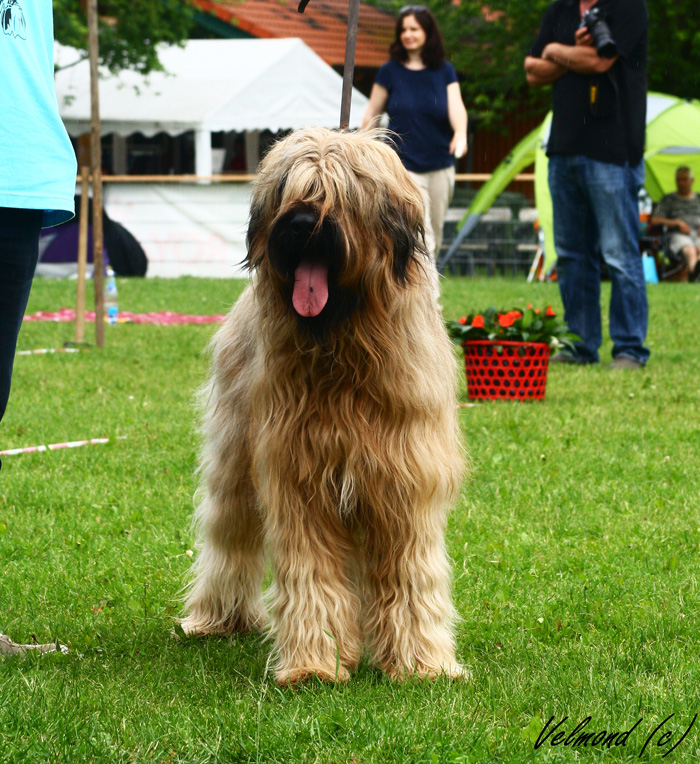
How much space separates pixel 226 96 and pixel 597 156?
1372cm

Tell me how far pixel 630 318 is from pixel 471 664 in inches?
234

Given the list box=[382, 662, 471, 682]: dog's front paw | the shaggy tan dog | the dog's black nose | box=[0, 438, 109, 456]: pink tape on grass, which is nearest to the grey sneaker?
box=[0, 438, 109, 456]: pink tape on grass

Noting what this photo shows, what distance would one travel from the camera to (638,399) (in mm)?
7785

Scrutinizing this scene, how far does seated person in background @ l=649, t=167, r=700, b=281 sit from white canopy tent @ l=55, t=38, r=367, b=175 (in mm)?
5683

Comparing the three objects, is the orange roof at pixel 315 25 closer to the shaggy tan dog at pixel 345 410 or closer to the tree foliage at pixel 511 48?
the tree foliage at pixel 511 48

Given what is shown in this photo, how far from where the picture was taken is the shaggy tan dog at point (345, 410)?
9.90ft

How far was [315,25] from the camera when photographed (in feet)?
94.5

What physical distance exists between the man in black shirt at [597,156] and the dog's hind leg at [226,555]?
18.4 ft

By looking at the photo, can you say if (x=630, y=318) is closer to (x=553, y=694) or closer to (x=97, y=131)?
(x=97, y=131)

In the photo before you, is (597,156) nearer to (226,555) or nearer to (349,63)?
(349,63)

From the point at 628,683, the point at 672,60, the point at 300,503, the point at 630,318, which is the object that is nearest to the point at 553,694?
the point at 628,683

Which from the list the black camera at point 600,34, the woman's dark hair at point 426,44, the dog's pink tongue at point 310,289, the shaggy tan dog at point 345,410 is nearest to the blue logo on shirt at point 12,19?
the shaggy tan dog at point 345,410

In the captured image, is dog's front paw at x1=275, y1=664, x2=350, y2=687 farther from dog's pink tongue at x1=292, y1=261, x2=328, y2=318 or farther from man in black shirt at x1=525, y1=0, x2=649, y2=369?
man in black shirt at x1=525, y1=0, x2=649, y2=369

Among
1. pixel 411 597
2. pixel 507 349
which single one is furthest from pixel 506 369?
pixel 411 597
